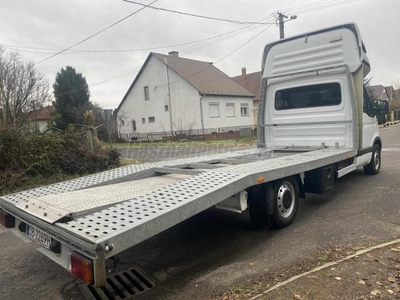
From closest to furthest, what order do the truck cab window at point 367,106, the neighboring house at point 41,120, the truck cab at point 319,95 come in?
the truck cab at point 319,95, the truck cab window at point 367,106, the neighboring house at point 41,120

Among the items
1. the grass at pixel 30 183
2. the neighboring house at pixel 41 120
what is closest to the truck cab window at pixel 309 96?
the grass at pixel 30 183

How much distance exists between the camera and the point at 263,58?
735cm

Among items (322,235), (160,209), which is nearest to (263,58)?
(322,235)

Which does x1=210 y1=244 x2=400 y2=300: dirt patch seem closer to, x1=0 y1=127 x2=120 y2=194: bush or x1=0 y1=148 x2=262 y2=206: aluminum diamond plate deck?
x1=0 y1=148 x2=262 y2=206: aluminum diamond plate deck

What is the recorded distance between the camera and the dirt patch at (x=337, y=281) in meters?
2.67

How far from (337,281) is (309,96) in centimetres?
477

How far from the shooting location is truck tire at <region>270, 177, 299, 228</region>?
4191mm

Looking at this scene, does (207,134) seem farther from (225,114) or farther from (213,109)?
(225,114)

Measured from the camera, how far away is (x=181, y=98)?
97.3 ft

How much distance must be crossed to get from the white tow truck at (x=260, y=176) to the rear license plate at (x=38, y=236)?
11 mm

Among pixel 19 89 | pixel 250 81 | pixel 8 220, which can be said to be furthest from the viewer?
pixel 250 81

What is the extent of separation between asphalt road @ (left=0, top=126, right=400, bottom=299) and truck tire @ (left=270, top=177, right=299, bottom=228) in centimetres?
14

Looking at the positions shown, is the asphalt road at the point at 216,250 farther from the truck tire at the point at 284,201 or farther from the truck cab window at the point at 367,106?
the truck cab window at the point at 367,106

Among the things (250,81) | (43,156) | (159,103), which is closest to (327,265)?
(43,156)
